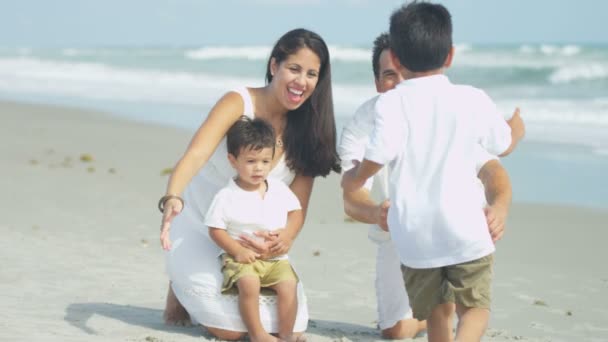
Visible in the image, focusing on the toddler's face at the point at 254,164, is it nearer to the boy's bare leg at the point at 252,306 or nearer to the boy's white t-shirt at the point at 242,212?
the boy's white t-shirt at the point at 242,212

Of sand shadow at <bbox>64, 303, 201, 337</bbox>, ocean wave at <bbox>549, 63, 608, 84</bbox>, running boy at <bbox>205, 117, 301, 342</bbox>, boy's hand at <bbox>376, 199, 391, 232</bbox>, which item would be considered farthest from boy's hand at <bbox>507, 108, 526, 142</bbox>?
ocean wave at <bbox>549, 63, 608, 84</bbox>

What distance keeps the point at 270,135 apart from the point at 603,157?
24.8 feet

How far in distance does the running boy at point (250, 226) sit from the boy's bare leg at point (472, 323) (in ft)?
3.78

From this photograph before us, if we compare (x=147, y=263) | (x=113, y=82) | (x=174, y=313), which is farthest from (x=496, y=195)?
(x=113, y=82)

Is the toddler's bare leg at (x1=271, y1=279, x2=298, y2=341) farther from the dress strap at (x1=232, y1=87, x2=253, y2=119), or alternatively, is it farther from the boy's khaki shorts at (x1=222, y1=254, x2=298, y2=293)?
the dress strap at (x1=232, y1=87, x2=253, y2=119)

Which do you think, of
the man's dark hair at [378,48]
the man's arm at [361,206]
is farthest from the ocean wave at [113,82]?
the man's arm at [361,206]

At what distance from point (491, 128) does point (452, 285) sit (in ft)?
1.94

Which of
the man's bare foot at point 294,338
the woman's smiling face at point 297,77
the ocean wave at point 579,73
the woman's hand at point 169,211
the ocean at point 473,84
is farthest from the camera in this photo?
the ocean wave at point 579,73

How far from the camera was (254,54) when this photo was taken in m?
39.9

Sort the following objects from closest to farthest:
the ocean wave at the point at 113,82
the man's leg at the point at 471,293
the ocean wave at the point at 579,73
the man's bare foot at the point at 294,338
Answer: the man's leg at the point at 471,293 → the man's bare foot at the point at 294,338 → the ocean wave at the point at 113,82 → the ocean wave at the point at 579,73

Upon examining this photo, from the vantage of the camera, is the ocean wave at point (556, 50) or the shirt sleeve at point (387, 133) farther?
the ocean wave at point (556, 50)

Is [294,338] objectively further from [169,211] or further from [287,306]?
[169,211]

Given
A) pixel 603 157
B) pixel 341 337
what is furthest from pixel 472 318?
pixel 603 157

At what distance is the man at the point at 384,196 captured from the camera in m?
3.80
